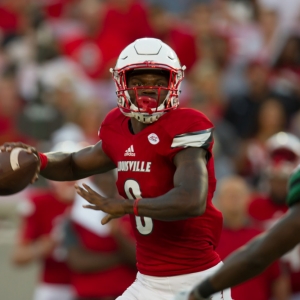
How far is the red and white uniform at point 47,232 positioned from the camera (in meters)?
6.38

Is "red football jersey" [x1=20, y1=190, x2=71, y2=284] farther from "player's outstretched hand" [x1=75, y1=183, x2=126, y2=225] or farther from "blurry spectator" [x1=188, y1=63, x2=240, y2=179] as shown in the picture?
"player's outstretched hand" [x1=75, y1=183, x2=126, y2=225]

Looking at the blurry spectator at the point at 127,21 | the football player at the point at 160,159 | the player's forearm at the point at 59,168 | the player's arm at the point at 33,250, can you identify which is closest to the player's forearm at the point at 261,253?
the football player at the point at 160,159

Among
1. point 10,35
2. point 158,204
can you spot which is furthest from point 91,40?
point 158,204

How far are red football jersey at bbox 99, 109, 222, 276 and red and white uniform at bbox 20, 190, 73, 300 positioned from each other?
2.34m

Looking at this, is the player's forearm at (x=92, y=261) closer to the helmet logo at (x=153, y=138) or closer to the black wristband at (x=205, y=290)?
the helmet logo at (x=153, y=138)

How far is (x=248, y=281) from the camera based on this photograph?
20.1 feet

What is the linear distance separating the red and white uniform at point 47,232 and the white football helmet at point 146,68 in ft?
8.26

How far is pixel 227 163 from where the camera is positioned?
823 centimetres

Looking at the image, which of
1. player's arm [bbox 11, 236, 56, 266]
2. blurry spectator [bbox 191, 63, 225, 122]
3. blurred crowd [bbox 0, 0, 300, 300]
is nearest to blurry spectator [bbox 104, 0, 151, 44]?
blurred crowd [bbox 0, 0, 300, 300]

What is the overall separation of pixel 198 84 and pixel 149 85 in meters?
5.10

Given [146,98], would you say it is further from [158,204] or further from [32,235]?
[32,235]

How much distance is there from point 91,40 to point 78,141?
239cm

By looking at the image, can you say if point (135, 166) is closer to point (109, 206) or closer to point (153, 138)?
point (153, 138)

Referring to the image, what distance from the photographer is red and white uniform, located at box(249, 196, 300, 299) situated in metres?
6.48
